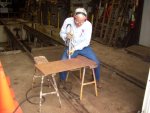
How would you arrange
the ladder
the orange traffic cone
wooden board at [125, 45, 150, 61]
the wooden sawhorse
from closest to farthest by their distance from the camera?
the orange traffic cone, the wooden sawhorse, wooden board at [125, 45, 150, 61], the ladder

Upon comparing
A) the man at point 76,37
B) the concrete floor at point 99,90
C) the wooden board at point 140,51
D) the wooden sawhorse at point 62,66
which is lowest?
the concrete floor at point 99,90

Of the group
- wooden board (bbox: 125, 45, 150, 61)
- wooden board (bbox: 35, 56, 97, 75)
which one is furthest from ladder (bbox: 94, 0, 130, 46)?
wooden board (bbox: 35, 56, 97, 75)

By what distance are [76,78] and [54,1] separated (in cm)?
664

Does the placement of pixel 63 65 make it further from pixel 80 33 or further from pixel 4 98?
pixel 4 98

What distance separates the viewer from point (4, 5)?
13.9 m

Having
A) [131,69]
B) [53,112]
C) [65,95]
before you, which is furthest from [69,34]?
[131,69]

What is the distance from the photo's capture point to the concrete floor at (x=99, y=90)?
3203 millimetres

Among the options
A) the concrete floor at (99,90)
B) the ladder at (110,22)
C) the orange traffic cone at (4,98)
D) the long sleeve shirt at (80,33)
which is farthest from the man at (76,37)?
the ladder at (110,22)

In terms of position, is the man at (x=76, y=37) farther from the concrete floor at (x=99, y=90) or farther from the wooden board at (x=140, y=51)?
the wooden board at (x=140, y=51)

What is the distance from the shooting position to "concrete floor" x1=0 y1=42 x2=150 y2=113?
10.5 ft

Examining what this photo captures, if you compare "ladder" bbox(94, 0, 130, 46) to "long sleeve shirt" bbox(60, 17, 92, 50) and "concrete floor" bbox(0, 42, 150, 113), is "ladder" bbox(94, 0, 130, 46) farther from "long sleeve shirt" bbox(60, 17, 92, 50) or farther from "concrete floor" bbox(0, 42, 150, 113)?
"long sleeve shirt" bbox(60, 17, 92, 50)

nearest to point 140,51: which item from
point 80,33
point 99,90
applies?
point 99,90

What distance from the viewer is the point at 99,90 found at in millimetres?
3783

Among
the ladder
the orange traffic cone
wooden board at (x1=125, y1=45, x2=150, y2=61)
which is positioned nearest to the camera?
the orange traffic cone
